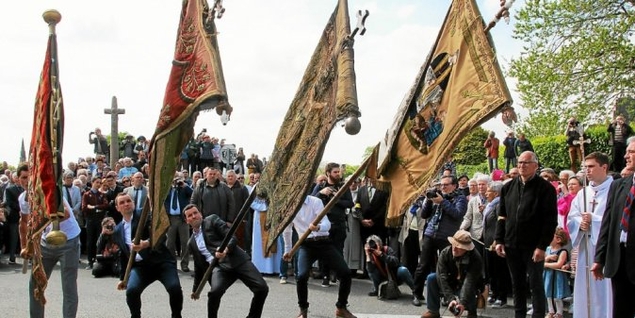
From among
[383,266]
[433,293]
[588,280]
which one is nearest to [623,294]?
[588,280]

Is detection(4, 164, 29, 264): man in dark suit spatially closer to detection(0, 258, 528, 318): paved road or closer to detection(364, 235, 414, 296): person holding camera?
detection(0, 258, 528, 318): paved road

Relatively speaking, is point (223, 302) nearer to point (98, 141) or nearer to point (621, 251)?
point (621, 251)

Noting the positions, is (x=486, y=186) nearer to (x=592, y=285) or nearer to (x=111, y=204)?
(x=592, y=285)

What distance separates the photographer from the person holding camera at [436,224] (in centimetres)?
1027

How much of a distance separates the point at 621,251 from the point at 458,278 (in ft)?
9.32

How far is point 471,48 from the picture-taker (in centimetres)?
650

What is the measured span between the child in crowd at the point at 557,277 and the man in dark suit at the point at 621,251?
2.96 meters

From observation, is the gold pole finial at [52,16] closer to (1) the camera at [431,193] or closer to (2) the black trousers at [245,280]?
(2) the black trousers at [245,280]

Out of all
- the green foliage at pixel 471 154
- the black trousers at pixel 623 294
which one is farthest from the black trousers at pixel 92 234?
the green foliage at pixel 471 154

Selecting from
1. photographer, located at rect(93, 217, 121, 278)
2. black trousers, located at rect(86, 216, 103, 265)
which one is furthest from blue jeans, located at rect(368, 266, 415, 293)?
black trousers, located at rect(86, 216, 103, 265)

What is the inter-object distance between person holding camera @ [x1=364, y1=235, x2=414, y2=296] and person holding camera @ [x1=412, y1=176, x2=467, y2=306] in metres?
0.64

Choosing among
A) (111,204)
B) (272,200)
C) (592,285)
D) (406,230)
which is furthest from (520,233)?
(111,204)

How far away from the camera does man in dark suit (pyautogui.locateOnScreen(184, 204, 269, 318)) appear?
842 cm

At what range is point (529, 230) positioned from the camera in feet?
26.1
